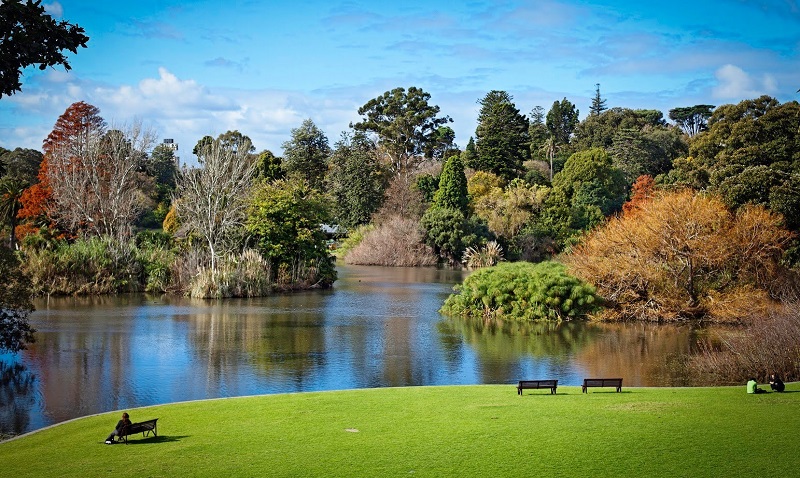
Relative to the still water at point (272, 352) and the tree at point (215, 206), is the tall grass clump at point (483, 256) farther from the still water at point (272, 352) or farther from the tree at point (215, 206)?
the still water at point (272, 352)

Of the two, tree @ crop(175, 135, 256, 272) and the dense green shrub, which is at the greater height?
tree @ crop(175, 135, 256, 272)

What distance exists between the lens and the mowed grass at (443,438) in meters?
10.3

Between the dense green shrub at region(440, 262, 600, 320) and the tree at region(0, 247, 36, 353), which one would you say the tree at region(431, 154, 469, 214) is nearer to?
the dense green shrub at region(440, 262, 600, 320)

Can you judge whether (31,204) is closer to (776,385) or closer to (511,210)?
(511,210)

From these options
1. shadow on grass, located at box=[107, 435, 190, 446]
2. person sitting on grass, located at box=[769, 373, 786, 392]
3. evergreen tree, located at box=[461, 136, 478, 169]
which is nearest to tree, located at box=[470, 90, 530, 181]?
evergreen tree, located at box=[461, 136, 478, 169]

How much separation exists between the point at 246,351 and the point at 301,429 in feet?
35.4

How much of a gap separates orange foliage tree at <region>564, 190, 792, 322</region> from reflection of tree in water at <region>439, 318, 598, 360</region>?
2833mm

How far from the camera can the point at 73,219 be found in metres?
42.3

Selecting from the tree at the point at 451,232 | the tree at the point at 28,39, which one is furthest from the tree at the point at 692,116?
the tree at the point at 28,39

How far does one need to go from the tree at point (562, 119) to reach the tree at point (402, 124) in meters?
26.2

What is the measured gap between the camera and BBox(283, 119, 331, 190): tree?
Result: 80.9m

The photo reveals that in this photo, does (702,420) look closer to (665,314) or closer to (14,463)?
(14,463)

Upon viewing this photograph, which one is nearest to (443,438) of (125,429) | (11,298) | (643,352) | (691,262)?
(125,429)

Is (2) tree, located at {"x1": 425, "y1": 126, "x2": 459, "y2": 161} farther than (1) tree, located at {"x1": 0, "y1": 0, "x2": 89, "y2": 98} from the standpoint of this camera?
Yes
